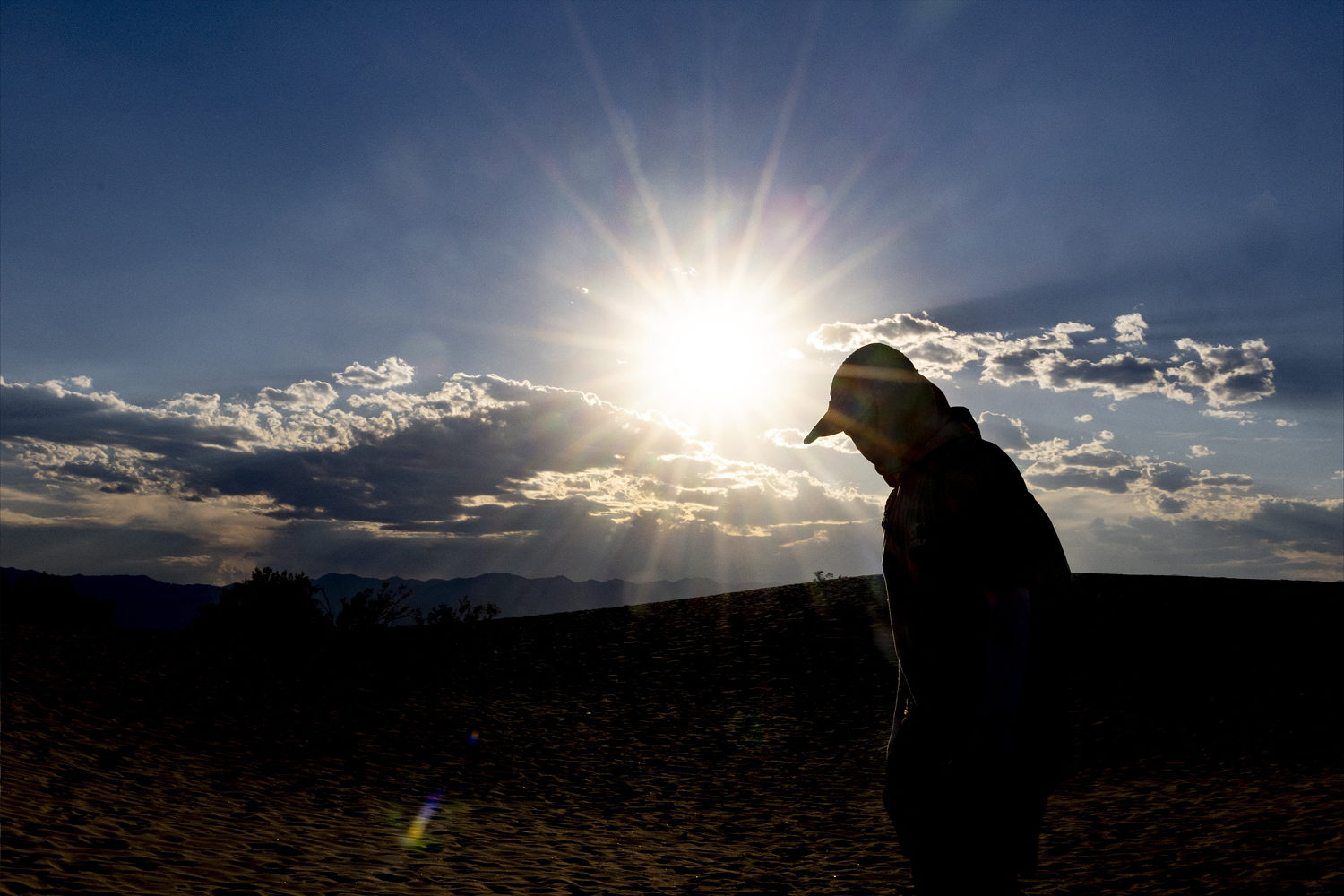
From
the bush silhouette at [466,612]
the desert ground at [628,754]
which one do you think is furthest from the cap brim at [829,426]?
the bush silhouette at [466,612]

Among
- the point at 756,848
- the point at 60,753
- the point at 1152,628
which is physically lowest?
the point at 756,848

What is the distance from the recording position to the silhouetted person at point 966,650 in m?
2.91

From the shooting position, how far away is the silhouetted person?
114 inches

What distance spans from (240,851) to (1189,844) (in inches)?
363

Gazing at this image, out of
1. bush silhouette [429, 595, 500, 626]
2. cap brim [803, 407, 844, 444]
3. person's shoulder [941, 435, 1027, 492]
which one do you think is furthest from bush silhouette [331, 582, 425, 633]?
person's shoulder [941, 435, 1027, 492]

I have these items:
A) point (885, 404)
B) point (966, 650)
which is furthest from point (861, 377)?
point (966, 650)

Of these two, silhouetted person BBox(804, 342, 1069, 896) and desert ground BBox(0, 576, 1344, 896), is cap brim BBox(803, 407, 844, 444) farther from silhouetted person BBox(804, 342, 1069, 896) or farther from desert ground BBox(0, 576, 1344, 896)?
desert ground BBox(0, 576, 1344, 896)

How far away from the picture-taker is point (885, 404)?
135 inches

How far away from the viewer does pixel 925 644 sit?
10.5 feet

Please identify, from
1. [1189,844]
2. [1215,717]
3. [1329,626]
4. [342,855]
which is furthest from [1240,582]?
[342,855]

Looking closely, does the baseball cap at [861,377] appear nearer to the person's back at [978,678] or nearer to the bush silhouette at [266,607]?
the person's back at [978,678]

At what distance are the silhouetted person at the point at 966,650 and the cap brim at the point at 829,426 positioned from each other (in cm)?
19

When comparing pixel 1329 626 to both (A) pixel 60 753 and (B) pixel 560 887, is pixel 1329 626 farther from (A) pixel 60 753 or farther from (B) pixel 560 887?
(A) pixel 60 753

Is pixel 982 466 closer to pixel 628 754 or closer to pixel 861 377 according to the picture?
pixel 861 377
